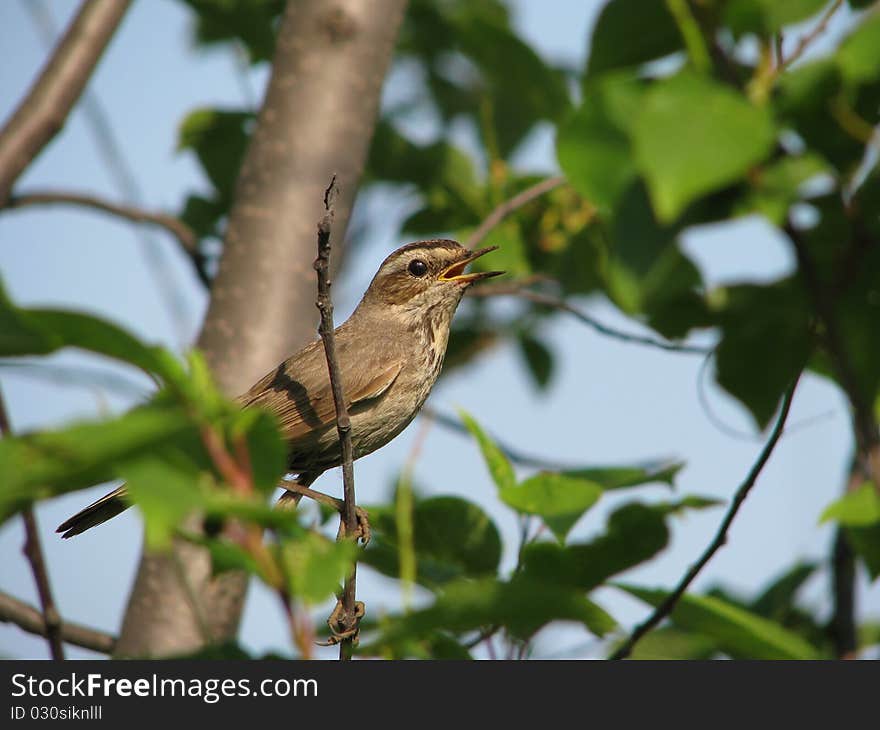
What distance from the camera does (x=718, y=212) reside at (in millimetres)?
2133

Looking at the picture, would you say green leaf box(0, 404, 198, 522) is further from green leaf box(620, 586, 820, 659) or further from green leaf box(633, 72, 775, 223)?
green leaf box(620, 586, 820, 659)

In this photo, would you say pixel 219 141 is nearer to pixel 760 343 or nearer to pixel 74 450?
pixel 760 343

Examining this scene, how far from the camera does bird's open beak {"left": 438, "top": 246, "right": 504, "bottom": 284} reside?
16.9 feet

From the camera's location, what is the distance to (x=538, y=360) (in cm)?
690

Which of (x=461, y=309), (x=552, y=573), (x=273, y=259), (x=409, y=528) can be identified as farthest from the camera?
(x=461, y=309)

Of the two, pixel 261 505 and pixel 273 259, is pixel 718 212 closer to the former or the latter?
pixel 261 505

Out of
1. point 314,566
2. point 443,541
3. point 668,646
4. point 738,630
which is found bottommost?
point 314,566

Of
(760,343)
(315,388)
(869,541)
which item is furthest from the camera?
(315,388)

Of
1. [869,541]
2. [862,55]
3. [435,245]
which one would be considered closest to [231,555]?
[862,55]

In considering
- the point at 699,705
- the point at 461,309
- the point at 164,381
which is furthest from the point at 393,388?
the point at 164,381

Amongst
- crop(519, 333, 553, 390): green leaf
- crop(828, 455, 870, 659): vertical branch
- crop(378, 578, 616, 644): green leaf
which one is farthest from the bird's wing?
crop(378, 578, 616, 644): green leaf

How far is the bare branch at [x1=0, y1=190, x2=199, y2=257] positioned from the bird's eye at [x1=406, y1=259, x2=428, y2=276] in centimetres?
124

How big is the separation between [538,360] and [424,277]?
1277 millimetres

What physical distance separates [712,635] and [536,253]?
3166 mm
